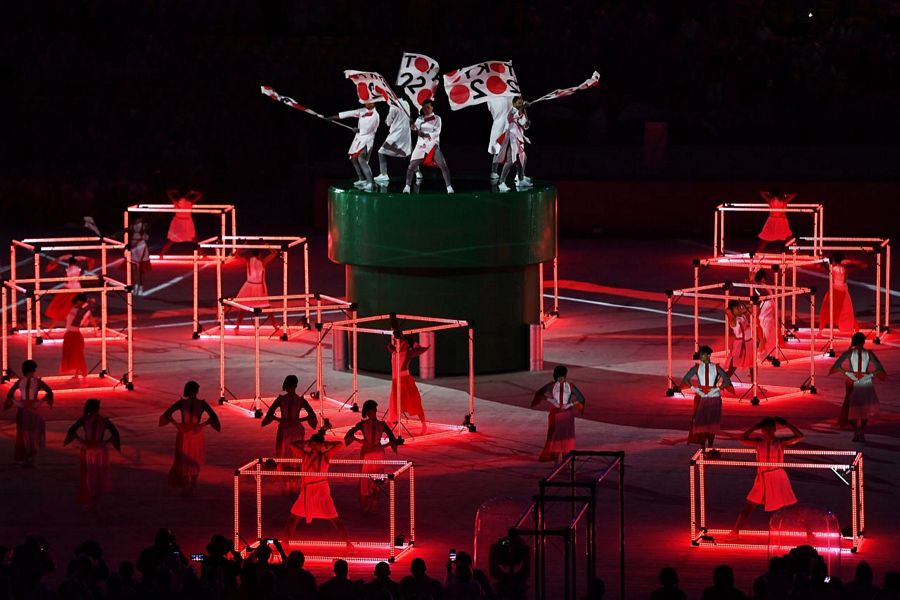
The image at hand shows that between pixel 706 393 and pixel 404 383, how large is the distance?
161 inches

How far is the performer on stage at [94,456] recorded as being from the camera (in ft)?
75.1

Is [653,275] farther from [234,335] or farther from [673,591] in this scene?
[673,591]

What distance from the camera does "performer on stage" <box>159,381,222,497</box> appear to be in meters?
23.7

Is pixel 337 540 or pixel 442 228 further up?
pixel 442 228

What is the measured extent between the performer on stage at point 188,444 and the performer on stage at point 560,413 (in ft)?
13.7

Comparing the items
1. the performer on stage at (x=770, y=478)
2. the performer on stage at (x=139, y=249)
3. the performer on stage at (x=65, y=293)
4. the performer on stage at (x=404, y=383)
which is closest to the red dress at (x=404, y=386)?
the performer on stage at (x=404, y=383)

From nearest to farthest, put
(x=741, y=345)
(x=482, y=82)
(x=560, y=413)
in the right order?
(x=560, y=413) < (x=741, y=345) < (x=482, y=82)

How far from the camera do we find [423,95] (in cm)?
3234

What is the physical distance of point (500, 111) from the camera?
32625 millimetres

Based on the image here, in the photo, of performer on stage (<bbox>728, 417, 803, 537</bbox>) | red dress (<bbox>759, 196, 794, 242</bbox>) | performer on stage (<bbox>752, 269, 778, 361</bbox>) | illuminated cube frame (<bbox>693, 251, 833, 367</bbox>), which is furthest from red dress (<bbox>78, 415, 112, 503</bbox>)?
red dress (<bbox>759, 196, 794, 242</bbox>)

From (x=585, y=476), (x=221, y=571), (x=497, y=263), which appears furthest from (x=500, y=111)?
(x=221, y=571)

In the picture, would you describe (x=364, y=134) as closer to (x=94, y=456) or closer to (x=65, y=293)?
(x=65, y=293)

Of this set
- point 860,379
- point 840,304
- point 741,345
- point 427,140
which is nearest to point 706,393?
point 860,379

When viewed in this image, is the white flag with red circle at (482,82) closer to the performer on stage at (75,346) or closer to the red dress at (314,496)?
the performer on stage at (75,346)
